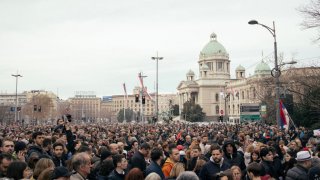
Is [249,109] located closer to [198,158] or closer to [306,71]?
[306,71]

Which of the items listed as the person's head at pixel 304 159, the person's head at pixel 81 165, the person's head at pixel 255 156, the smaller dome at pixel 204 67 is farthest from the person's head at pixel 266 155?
the smaller dome at pixel 204 67

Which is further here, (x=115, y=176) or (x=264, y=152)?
(x=264, y=152)

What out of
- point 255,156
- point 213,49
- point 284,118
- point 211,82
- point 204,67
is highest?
point 213,49

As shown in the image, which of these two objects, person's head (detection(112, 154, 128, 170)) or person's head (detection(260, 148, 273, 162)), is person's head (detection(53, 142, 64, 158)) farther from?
person's head (detection(260, 148, 273, 162))

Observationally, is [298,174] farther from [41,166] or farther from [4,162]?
[4,162]

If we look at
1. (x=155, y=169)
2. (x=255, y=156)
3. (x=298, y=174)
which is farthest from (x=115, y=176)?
(x=255, y=156)

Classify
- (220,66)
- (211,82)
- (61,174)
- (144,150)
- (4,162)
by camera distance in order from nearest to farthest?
(61,174)
(4,162)
(144,150)
(211,82)
(220,66)

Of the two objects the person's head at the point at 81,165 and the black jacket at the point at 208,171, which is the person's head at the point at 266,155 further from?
the person's head at the point at 81,165

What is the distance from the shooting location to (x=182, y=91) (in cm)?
13012

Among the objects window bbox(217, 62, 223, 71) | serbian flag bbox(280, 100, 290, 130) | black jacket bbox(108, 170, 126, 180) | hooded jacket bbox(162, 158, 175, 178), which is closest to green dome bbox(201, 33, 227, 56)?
window bbox(217, 62, 223, 71)

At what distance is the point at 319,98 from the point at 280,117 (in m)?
10.4

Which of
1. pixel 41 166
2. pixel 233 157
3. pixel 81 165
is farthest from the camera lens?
pixel 233 157

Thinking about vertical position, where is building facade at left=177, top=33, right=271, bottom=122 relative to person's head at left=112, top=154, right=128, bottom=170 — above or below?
above

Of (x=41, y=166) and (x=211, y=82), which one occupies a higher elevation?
(x=211, y=82)
